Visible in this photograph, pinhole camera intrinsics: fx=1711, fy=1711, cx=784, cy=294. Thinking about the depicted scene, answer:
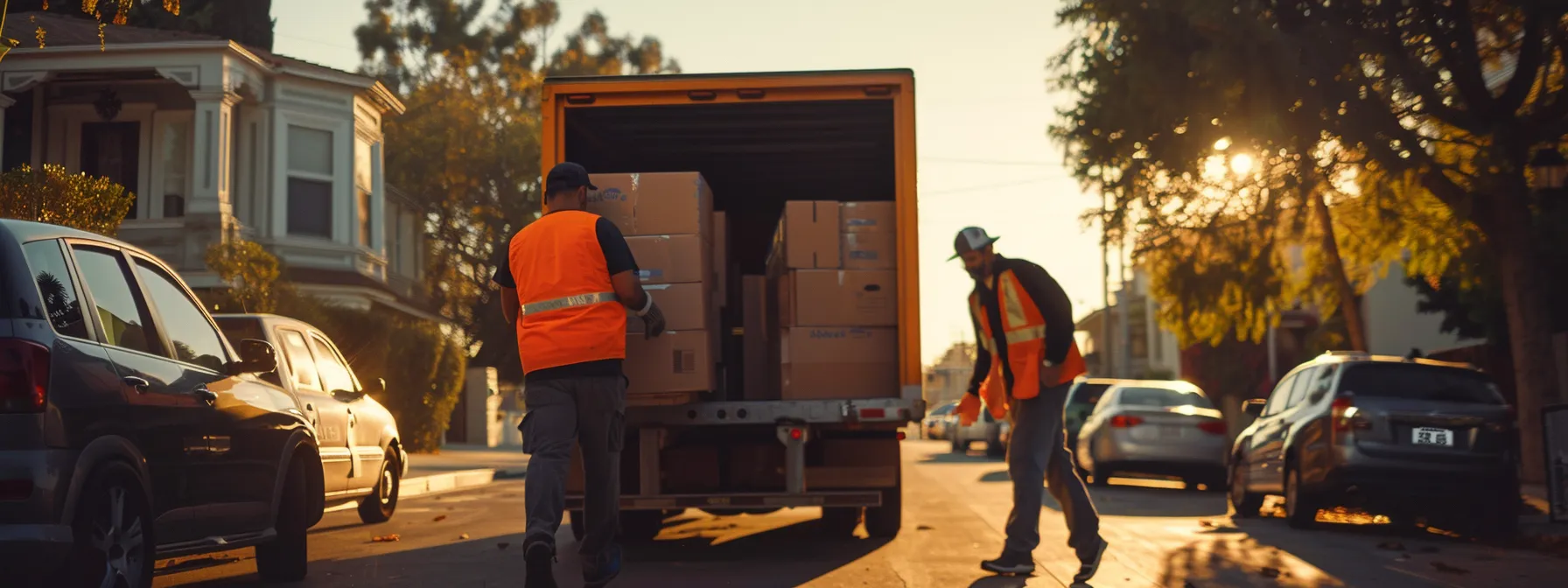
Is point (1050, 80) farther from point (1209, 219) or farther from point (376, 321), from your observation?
point (376, 321)

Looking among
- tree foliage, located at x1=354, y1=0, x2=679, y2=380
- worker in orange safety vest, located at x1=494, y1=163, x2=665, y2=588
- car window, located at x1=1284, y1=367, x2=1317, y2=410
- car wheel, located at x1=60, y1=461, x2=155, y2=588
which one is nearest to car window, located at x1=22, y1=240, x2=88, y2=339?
car wheel, located at x1=60, y1=461, x2=155, y2=588

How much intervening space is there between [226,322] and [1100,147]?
31.8 ft

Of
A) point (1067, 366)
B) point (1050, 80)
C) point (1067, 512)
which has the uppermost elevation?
point (1050, 80)

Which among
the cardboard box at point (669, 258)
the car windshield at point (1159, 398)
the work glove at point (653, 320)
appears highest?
the cardboard box at point (669, 258)

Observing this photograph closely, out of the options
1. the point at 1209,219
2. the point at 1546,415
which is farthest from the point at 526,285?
the point at 1209,219

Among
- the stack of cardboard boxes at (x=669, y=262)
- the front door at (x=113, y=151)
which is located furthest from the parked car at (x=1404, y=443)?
the front door at (x=113, y=151)

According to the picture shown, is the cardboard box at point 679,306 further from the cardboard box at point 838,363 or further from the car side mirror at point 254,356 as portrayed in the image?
the car side mirror at point 254,356

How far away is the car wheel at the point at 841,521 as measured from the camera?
11.7 m

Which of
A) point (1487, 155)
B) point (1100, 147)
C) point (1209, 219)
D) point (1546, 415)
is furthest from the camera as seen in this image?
point (1209, 219)

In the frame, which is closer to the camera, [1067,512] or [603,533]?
[603,533]

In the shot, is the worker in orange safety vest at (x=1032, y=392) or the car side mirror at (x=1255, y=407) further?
the car side mirror at (x=1255, y=407)

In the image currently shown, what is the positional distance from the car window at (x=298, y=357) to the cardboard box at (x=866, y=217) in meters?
4.02

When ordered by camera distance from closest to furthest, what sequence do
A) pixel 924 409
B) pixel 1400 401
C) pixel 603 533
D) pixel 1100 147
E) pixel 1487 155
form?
pixel 603 533 → pixel 924 409 → pixel 1400 401 → pixel 1487 155 → pixel 1100 147

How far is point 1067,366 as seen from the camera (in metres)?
8.61
